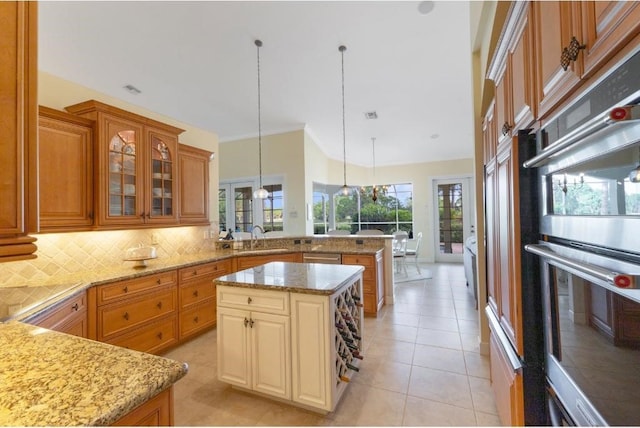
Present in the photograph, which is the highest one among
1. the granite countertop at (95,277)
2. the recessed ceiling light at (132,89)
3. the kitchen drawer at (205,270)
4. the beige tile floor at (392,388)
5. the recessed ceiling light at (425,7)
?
the recessed ceiling light at (425,7)

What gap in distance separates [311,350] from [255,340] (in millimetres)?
442

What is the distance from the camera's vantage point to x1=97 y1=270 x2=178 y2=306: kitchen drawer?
2264mm

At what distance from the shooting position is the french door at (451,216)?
7.35 metres

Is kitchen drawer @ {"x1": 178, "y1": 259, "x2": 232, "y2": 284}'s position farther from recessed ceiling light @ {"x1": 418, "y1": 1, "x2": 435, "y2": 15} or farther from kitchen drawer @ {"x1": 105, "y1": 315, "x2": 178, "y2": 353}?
recessed ceiling light @ {"x1": 418, "y1": 1, "x2": 435, "y2": 15}

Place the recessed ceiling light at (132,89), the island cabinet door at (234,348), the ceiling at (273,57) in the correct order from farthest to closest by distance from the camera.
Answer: the recessed ceiling light at (132,89), the ceiling at (273,57), the island cabinet door at (234,348)

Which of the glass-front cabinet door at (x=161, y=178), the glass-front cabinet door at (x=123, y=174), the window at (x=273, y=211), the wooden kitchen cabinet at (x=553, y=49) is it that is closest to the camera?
the wooden kitchen cabinet at (x=553, y=49)

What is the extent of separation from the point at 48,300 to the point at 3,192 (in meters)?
1.45

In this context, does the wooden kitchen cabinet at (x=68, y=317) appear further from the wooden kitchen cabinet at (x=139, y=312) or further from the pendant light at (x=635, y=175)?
the pendant light at (x=635, y=175)

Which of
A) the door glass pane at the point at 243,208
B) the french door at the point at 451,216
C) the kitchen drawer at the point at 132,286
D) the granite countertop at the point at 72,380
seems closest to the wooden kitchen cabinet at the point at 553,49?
the granite countertop at the point at 72,380

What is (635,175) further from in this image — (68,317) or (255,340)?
(68,317)

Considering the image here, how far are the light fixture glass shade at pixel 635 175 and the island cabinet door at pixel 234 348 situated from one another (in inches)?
80.1

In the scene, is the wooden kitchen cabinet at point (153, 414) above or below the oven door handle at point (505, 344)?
above

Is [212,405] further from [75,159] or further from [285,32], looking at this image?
[285,32]

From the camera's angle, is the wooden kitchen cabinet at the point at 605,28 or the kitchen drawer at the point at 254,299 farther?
the kitchen drawer at the point at 254,299
